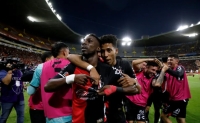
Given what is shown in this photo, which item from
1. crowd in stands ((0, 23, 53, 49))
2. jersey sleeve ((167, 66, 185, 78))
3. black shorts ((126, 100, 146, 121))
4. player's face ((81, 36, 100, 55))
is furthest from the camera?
crowd in stands ((0, 23, 53, 49))

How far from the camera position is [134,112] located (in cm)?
392

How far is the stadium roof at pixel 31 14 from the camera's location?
23156 millimetres

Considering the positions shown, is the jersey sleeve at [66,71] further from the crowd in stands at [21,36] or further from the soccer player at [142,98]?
the crowd in stands at [21,36]

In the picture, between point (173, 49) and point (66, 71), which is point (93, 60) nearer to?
point (66, 71)

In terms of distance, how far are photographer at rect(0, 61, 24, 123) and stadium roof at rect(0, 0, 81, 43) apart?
69.7 ft

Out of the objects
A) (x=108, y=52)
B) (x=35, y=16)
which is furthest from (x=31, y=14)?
(x=108, y=52)

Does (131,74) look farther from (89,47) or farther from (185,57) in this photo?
(185,57)

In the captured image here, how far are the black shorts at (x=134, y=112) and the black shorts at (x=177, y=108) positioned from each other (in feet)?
2.86

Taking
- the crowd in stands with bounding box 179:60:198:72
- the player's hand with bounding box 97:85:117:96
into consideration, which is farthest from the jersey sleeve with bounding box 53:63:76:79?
the crowd in stands with bounding box 179:60:198:72

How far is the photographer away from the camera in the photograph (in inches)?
155

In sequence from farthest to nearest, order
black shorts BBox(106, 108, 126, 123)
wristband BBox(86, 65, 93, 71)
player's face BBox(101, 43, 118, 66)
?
player's face BBox(101, 43, 118, 66), black shorts BBox(106, 108, 126, 123), wristband BBox(86, 65, 93, 71)

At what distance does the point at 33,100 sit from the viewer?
3.06 m

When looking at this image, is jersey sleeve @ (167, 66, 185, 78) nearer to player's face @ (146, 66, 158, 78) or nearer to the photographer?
player's face @ (146, 66, 158, 78)

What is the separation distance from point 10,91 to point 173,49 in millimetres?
56961
